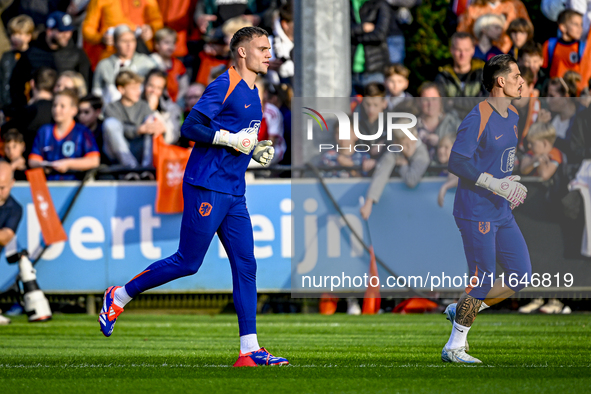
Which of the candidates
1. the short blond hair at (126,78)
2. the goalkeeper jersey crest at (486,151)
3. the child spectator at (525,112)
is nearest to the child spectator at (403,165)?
the child spectator at (525,112)

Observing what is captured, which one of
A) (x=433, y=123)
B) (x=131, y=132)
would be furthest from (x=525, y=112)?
(x=131, y=132)

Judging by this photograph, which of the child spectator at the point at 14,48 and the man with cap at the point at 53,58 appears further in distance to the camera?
the child spectator at the point at 14,48

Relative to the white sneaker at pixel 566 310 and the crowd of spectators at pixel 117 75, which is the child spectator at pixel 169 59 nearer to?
the crowd of spectators at pixel 117 75

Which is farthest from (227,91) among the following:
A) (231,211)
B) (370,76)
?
(370,76)

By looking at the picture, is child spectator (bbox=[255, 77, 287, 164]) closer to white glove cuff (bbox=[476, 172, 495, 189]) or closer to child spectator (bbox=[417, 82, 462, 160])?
child spectator (bbox=[417, 82, 462, 160])

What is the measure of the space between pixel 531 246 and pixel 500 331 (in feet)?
6.49

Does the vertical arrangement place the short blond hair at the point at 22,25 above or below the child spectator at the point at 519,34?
above

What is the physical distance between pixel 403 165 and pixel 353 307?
1.90 meters

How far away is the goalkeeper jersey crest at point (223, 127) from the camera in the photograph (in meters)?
6.26

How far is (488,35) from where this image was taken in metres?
12.9

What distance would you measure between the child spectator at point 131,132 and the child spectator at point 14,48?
2.24 m

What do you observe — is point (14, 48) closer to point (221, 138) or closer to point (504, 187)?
point (221, 138)

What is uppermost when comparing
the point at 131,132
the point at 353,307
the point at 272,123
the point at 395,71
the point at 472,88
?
the point at 395,71

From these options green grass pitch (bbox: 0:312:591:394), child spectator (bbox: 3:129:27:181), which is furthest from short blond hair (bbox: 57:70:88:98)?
green grass pitch (bbox: 0:312:591:394)
